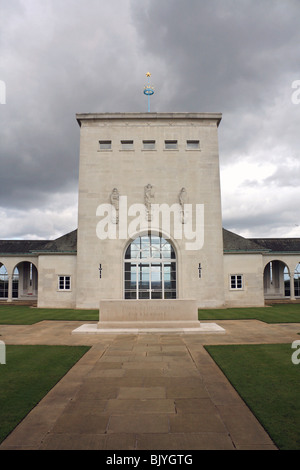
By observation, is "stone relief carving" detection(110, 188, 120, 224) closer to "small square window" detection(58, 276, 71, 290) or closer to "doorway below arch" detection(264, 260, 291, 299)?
"small square window" detection(58, 276, 71, 290)

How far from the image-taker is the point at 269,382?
7.45 m

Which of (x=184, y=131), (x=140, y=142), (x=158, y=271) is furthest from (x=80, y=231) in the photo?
(x=184, y=131)

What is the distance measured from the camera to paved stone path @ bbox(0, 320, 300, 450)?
4.80 meters

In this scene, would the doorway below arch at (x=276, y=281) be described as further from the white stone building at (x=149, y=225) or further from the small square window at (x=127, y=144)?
the small square window at (x=127, y=144)

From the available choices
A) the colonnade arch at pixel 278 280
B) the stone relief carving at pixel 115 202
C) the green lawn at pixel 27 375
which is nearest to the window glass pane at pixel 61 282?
the stone relief carving at pixel 115 202

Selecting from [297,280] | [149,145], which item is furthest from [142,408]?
[297,280]

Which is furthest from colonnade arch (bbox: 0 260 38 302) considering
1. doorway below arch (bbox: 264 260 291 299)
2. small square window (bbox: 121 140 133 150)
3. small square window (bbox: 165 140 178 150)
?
doorway below arch (bbox: 264 260 291 299)

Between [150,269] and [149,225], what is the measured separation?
3811mm

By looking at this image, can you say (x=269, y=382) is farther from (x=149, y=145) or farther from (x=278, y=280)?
(x=278, y=280)

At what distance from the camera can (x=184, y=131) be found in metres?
28.4

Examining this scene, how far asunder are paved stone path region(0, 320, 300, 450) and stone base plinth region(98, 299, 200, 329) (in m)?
4.13

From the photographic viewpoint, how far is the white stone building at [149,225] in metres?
26.9
